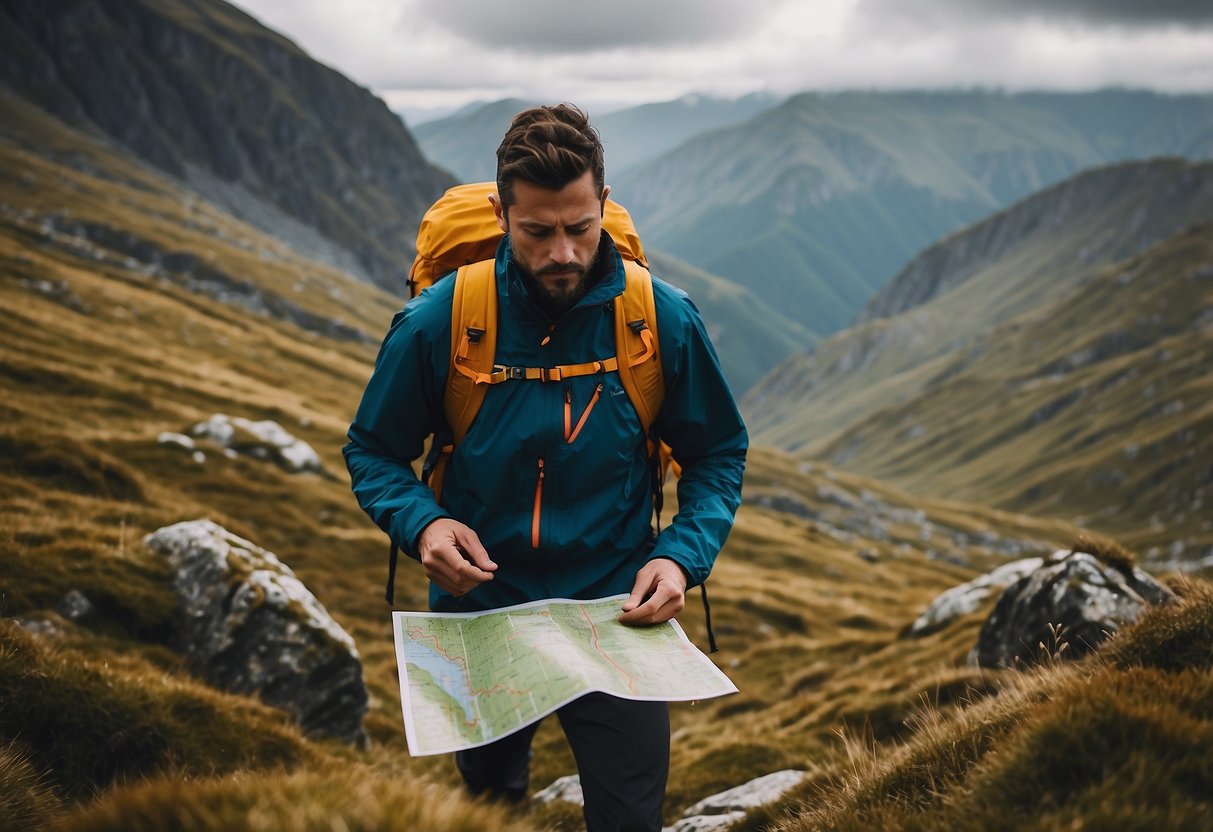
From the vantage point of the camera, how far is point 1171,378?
197m

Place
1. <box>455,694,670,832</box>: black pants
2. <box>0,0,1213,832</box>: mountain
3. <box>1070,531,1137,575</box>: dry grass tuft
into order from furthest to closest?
1. <box>1070,531,1137,575</box>: dry grass tuft
2. <box>455,694,670,832</box>: black pants
3. <box>0,0,1213,832</box>: mountain

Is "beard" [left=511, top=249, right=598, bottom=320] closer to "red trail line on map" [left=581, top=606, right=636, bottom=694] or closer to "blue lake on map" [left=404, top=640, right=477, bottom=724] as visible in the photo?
"red trail line on map" [left=581, top=606, right=636, bottom=694]

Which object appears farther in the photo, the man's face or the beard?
the beard

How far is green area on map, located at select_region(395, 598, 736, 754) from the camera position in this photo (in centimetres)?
467

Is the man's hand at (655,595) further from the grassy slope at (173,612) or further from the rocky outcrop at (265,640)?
the rocky outcrop at (265,640)

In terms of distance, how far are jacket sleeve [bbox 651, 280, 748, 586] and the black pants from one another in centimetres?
97

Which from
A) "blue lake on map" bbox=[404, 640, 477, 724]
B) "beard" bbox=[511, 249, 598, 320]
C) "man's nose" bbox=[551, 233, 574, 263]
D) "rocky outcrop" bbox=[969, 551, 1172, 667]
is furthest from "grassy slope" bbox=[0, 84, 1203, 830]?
"man's nose" bbox=[551, 233, 574, 263]

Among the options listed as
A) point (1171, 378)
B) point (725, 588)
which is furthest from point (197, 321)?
point (1171, 378)

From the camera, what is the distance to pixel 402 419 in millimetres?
6133

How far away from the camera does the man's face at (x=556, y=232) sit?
5570 mm

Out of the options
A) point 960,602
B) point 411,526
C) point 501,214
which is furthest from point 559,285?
point 960,602

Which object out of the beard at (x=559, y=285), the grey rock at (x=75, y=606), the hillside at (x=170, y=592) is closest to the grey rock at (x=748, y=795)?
the hillside at (x=170, y=592)

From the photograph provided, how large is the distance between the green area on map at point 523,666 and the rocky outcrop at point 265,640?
7725 mm

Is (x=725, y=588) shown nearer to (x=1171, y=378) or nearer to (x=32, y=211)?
(x=32, y=211)
